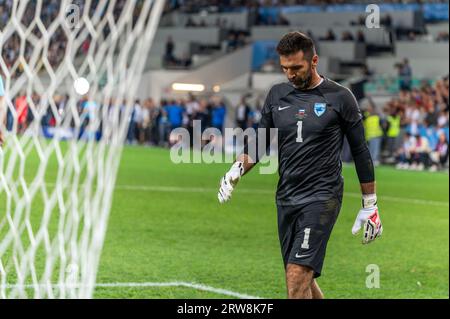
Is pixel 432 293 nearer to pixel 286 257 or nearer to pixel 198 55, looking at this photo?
pixel 286 257

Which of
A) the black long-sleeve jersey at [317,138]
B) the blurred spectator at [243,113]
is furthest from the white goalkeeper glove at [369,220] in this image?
the blurred spectator at [243,113]

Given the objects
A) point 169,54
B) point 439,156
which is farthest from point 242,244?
point 169,54

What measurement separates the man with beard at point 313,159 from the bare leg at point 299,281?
0.26 feet

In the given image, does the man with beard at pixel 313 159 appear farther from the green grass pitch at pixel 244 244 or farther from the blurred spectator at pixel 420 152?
the blurred spectator at pixel 420 152

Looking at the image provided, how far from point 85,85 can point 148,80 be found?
111 ft

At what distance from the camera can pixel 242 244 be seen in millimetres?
11586

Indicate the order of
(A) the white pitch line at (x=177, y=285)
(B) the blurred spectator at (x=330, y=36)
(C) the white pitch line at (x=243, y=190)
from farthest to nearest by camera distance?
(B) the blurred spectator at (x=330, y=36) → (C) the white pitch line at (x=243, y=190) → (A) the white pitch line at (x=177, y=285)

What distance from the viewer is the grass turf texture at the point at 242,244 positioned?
358 inches

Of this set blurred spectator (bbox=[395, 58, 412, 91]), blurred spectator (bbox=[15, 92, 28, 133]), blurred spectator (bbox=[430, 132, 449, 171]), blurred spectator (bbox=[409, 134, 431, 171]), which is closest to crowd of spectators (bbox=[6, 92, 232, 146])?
blurred spectator (bbox=[395, 58, 412, 91])

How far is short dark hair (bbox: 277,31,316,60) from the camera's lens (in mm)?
6074

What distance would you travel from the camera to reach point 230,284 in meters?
9.02

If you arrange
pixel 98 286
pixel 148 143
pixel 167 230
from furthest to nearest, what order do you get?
pixel 148 143
pixel 167 230
pixel 98 286

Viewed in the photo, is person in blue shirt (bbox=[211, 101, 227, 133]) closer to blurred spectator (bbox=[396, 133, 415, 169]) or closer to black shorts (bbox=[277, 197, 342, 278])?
blurred spectator (bbox=[396, 133, 415, 169])

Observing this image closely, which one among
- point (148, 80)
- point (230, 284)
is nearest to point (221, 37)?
point (148, 80)
